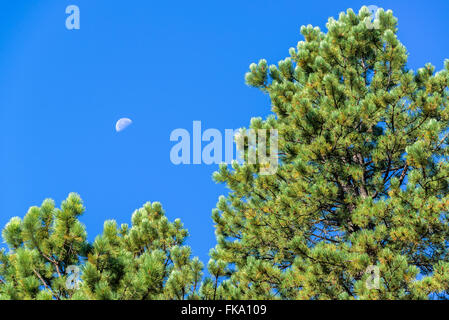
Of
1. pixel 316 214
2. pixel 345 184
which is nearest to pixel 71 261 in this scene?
pixel 316 214

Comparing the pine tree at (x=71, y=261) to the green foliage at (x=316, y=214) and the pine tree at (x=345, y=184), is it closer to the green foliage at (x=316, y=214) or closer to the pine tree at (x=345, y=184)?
the green foliage at (x=316, y=214)

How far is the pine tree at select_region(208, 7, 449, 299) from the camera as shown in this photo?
491 centimetres

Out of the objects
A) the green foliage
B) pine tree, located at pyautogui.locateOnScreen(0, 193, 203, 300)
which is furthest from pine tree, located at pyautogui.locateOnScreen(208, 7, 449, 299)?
pine tree, located at pyautogui.locateOnScreen(0, 193, 203, 300)

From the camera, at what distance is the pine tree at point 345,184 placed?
491cm

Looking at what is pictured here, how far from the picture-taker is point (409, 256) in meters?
5.48

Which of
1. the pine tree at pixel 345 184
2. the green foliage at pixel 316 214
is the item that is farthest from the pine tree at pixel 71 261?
the pine tree at pixel 345 184

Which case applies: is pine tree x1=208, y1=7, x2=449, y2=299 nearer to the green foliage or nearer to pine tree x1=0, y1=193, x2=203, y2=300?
the green foliage

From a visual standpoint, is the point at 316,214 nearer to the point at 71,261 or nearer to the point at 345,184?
the point at 345,184

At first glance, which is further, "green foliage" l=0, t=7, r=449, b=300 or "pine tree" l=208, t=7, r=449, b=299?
"pine tree" l=208, t=7, r=449, b=299

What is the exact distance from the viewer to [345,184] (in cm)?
656

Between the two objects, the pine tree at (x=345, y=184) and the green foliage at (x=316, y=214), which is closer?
the green foliage at (x=316, y=214)
